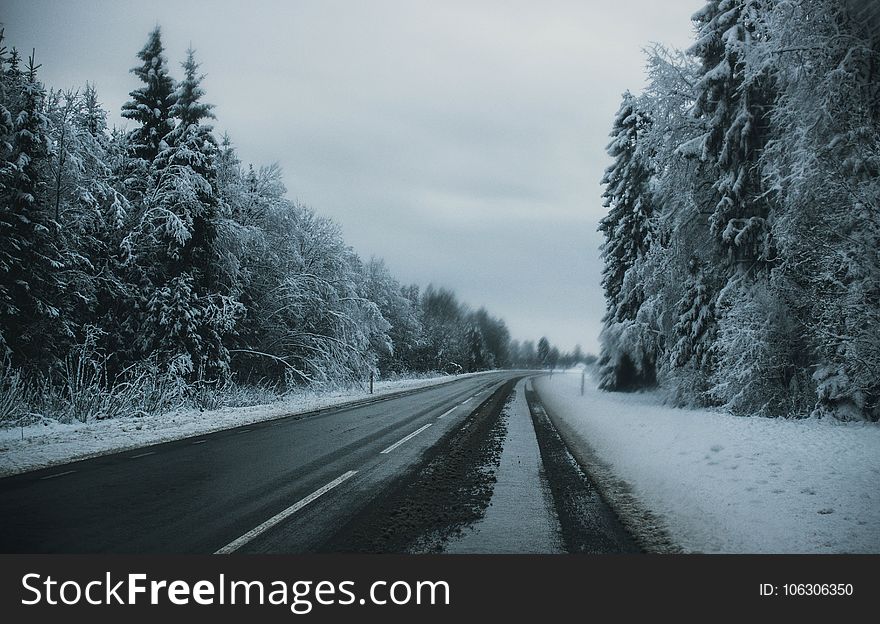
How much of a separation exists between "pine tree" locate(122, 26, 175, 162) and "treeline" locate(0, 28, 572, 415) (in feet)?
0.16

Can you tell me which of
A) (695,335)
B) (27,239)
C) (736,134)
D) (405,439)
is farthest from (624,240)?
(27,239)

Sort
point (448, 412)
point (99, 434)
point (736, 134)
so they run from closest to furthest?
point (99, 434), point (736, 134), point (448, 412)

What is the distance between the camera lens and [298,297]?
23.1m

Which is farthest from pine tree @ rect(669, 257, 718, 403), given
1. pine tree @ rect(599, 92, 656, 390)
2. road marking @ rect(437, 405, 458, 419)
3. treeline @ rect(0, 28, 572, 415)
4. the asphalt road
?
treeline @ rect(0, 28, 572, 415)

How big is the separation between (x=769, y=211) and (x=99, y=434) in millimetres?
17164

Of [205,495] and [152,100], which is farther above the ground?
[152,100]

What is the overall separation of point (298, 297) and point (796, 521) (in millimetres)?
21180

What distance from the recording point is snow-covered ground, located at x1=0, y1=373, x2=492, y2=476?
780 cm

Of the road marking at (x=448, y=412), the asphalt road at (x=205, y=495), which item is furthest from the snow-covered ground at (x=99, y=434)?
the road marking at (x=448, y=412)

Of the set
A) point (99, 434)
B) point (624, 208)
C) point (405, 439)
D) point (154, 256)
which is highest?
point (624, 208)

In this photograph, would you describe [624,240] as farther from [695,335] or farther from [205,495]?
[205,495]

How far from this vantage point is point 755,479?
20.8 feet

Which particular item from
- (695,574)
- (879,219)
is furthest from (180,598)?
(879,219)

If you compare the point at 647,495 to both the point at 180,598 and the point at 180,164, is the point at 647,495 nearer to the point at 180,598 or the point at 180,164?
the point at 180,598
